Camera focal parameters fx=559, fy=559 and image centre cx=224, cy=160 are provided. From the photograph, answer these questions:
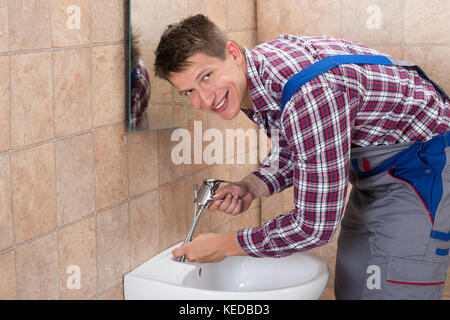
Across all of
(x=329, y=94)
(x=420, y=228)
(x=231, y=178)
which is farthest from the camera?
(x=231, y=178)

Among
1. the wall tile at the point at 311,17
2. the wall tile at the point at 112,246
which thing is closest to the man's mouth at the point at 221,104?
the wall tile at the point at 112,246

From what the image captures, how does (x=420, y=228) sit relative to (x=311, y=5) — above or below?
below

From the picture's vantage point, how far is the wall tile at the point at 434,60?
72.4 inches

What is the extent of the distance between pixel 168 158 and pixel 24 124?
1.80ft

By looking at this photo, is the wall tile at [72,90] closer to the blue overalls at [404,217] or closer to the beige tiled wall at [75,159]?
the beige tiled wall at [75,159]

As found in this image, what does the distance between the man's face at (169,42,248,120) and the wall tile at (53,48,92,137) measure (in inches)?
7.6

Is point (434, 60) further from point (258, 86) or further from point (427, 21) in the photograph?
point (258, 86)

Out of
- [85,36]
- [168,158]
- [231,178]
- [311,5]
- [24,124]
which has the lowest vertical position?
[231,178]

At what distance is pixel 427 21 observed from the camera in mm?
1836

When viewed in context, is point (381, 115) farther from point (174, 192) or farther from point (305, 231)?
point (174, 192)

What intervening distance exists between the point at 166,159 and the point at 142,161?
0.12 metres

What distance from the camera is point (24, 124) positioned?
1.07m

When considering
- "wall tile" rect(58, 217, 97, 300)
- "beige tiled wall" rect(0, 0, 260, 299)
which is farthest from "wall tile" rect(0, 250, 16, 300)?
"wall tile" rect(58, 217, 97, 300)

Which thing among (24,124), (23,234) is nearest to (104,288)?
(23,234)
